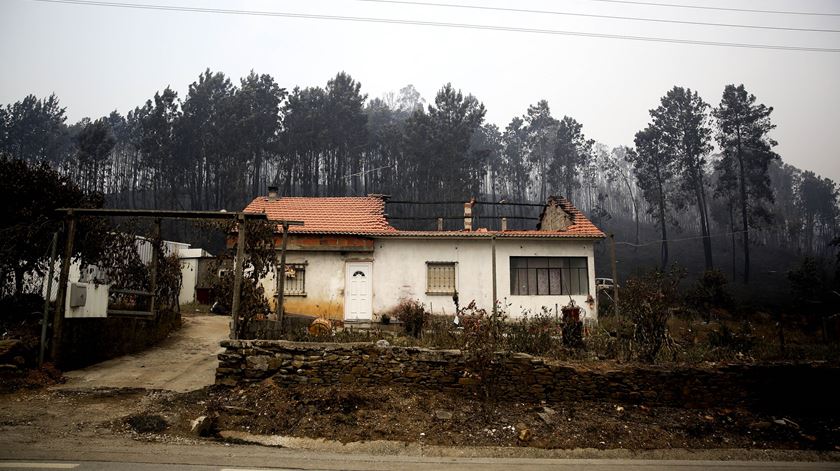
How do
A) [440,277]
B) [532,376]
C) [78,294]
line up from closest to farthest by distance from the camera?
[532,376] → [78,294] → [440,277]

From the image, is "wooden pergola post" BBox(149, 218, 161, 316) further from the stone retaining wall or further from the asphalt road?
the asphalt road

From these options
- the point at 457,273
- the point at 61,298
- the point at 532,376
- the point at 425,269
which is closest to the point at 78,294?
the point at 61,298

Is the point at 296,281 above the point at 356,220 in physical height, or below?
below

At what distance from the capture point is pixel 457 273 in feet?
60.1

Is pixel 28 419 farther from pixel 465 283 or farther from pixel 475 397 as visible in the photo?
pixel 465 283

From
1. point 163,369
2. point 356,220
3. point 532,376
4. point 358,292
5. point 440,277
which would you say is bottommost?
point 163,369

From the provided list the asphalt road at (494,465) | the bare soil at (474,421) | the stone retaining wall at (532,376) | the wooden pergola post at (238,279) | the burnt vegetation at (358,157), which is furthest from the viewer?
the burnt vegetation at (358,157)

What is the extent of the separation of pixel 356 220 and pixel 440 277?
14.3 ft

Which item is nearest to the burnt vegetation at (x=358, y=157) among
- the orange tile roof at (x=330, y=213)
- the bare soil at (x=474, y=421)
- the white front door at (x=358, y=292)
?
the orange tile roof at (x=330, y=213)

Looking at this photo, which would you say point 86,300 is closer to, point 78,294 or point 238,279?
point 78,294

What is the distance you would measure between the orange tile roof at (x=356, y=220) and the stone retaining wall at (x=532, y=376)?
838 centimetres

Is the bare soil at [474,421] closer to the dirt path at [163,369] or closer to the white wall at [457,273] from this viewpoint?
the dirt path at [163,369]

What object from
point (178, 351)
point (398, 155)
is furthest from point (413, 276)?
point (398, 155)

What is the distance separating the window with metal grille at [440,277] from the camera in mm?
18281
